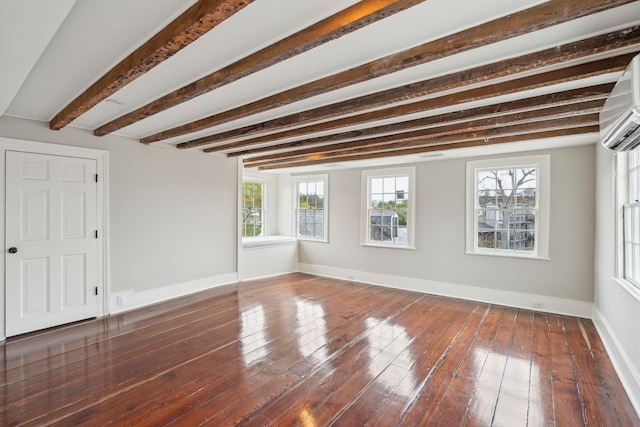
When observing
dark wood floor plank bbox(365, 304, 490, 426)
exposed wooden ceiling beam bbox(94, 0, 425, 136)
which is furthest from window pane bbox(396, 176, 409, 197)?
exposed wooden ceiling beam bbox(94, 0, 425, 136)

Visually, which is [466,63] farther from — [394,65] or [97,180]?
[97,180]

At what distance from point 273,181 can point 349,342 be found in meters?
4.95

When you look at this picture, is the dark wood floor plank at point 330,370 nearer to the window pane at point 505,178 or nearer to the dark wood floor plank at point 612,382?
the dark wood floor plank at point 612,382

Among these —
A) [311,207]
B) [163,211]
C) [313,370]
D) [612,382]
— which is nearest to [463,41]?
[313,370]

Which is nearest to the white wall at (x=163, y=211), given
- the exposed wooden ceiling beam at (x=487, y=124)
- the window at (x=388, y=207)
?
the exposed wooden ceiling beam at (x=487, y=124)

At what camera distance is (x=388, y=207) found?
5.87m

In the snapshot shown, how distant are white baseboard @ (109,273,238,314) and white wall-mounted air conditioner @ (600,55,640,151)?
17.1 feet

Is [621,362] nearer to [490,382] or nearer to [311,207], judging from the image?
[490,382]

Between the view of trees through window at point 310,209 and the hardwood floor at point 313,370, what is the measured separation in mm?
2877

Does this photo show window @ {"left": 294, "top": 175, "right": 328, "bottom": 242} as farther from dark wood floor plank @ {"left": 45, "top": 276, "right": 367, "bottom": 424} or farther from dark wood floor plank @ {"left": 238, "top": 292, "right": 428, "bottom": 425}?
dark wood floor plank @ {"left": 45, "top": 276, "right": 367, "bottom": 424}

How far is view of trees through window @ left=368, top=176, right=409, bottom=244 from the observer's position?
18.6 ft

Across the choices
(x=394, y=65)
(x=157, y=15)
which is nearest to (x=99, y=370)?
(x=157, y=15)

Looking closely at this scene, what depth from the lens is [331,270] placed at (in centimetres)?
654

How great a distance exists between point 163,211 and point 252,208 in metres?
2.65
